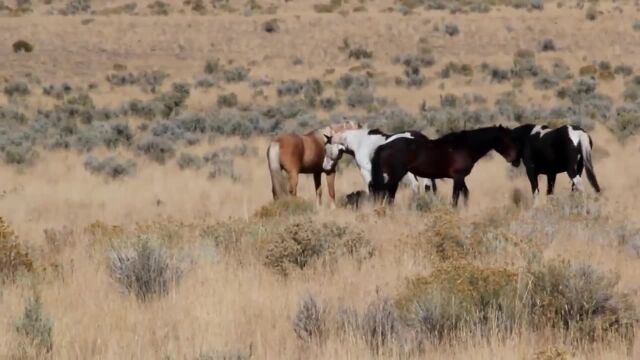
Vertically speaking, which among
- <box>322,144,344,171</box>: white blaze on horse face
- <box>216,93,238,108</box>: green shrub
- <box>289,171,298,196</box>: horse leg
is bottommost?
<box>216,93,238,108</box>: green shrub

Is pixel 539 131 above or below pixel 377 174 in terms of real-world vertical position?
above

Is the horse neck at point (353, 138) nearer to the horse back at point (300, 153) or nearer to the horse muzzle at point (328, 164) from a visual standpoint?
the horse muzzle at point (328, 164)

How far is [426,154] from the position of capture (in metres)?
13.1

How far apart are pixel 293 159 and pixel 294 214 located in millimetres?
2406

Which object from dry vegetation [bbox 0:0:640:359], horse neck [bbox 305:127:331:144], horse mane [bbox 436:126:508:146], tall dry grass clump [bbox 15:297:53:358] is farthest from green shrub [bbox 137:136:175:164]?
tall dry grass clump [bbox 15:297:53:358]

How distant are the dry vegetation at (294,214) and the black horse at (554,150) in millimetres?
852

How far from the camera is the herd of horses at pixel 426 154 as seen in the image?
13141mm

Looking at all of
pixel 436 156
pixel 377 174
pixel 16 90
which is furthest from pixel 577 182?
pixel 16 90

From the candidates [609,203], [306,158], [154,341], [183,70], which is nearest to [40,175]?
[306,158]

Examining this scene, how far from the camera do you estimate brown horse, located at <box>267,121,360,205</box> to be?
14.4 metres

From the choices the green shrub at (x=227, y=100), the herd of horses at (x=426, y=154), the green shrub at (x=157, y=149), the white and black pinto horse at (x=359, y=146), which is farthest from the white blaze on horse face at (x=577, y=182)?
the green shrub at (x=227, y=100)

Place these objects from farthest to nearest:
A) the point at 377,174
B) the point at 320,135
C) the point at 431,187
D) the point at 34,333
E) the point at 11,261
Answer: the point at 431,187, the point at 320,135, the point at 377,174, the point at 11,261, the point at 34,333

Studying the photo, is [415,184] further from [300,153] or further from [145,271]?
[145,271]

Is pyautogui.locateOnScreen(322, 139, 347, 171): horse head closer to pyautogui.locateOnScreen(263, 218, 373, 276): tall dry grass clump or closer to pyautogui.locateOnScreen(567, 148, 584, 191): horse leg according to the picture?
pyautogui.locateOnScreen(567, 148, 584, 191): horse leg
